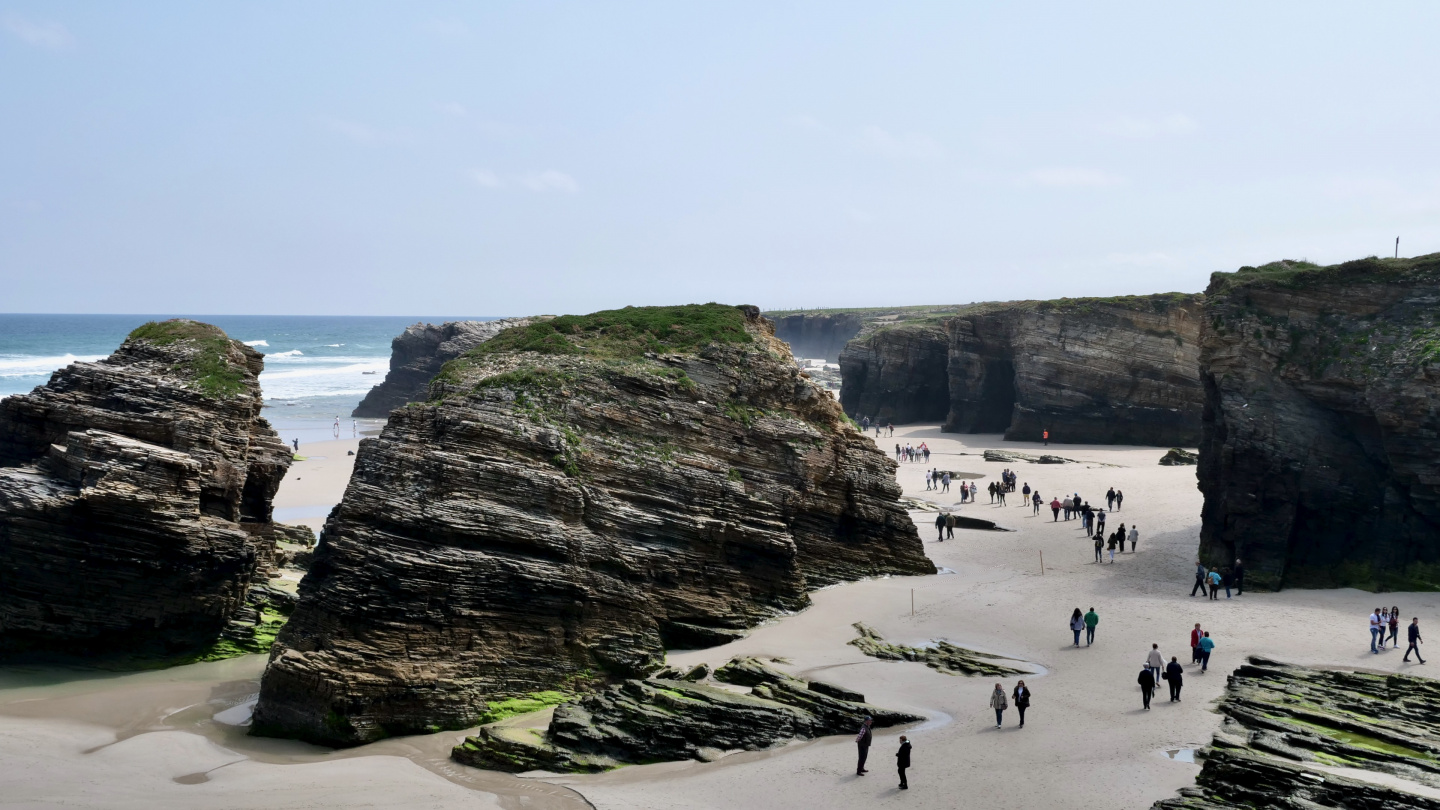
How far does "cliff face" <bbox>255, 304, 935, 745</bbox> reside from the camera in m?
21.6

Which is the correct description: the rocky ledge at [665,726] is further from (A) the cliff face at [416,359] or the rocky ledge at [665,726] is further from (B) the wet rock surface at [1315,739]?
(A) the cliff face at [416,359]

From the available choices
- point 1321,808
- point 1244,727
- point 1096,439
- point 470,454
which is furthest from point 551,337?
point 1096,439

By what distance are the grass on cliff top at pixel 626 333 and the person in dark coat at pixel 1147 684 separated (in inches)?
605

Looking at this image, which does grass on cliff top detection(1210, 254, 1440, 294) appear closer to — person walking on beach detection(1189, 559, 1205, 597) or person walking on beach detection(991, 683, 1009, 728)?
person walking on beach detection(1189, 559, 1205, 597)

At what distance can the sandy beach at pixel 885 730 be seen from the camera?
712 inches

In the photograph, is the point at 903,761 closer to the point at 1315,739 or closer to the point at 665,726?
the point at 665,726

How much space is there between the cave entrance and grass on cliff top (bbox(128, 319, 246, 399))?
2009 inches

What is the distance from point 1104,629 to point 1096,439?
37.8 meters

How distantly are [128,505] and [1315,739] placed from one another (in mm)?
24259

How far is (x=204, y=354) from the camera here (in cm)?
2831

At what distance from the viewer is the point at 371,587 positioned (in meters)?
22.0

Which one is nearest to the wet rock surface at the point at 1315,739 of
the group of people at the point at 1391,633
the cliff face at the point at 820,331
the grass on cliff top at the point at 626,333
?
the group of people at the point at 1391,633

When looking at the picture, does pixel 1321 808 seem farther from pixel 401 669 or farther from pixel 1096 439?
pixel 1096 439

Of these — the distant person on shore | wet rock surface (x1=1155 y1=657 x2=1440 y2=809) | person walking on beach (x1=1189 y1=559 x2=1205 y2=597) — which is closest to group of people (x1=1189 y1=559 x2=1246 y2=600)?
person walking on beach (x1=1189 y1=559 x2=1205 y2=597)
